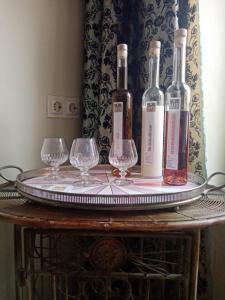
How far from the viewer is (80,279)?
0.86m

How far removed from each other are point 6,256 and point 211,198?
903 mm

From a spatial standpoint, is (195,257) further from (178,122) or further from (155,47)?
(155,47)

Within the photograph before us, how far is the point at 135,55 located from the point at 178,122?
588 millimetres

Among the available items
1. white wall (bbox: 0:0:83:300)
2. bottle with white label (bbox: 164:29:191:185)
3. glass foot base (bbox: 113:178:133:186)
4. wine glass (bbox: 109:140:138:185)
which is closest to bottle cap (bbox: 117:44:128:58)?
→ bottle with white label (bbox: 164:29:191:185)

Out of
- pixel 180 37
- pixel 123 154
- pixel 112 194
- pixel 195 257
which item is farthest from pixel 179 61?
pixel 195 257

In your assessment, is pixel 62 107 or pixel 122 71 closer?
pixel 122 71

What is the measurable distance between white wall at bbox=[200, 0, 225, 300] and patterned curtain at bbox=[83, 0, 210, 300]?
169 mm

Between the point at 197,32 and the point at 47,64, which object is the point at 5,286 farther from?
the point at 197,32

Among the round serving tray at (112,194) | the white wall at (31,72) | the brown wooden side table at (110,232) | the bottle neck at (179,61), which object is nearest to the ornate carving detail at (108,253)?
the brown wooden side table at (110,232)

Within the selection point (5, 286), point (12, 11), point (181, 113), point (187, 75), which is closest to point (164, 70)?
point (187, 75)

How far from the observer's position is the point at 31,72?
1.32 metres

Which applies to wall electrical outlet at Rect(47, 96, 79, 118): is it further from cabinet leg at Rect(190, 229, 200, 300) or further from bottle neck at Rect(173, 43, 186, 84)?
cabinet leg at Rect(190, 229, 200, 300)

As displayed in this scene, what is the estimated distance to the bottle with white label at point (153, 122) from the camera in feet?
3.09

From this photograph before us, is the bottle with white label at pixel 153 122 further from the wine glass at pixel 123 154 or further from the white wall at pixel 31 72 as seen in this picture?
the white wall at pixel 31 72
